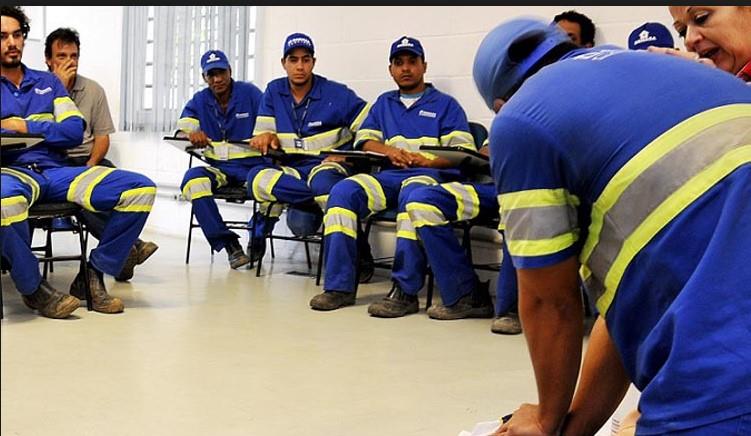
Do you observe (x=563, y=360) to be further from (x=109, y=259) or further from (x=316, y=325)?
(x=109, y=259)

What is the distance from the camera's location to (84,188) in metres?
4.45

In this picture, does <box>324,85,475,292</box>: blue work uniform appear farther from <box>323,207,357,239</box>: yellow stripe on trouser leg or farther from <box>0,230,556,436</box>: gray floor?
<box>0,230,556,436</box>: gray floor

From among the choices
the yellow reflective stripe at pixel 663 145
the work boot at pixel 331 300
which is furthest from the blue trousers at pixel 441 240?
the yellow reflective stripe at pixel 663 145

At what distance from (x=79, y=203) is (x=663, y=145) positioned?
11.9ft

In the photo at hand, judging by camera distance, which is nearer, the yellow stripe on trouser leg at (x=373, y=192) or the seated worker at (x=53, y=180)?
the seated worker at (x=53, y=180)

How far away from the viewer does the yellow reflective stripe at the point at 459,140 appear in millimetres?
5164

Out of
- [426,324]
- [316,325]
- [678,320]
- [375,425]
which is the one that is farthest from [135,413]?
[678,320]

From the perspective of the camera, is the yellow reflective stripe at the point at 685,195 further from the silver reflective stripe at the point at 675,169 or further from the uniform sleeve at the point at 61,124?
the uniform sleeve at the point at 61,124

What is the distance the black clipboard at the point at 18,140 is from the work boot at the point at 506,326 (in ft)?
6.73

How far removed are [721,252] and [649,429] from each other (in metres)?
0.24

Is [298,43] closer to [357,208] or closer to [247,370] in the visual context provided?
[357,208]

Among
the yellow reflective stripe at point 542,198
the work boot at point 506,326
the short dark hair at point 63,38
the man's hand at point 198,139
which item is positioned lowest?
the work boot at point 506,326

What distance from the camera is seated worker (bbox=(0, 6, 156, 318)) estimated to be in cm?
431

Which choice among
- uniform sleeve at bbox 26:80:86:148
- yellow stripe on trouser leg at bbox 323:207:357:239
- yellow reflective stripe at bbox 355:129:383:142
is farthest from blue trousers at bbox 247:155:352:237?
uniform sleeve at bbox 26:80:86:148
